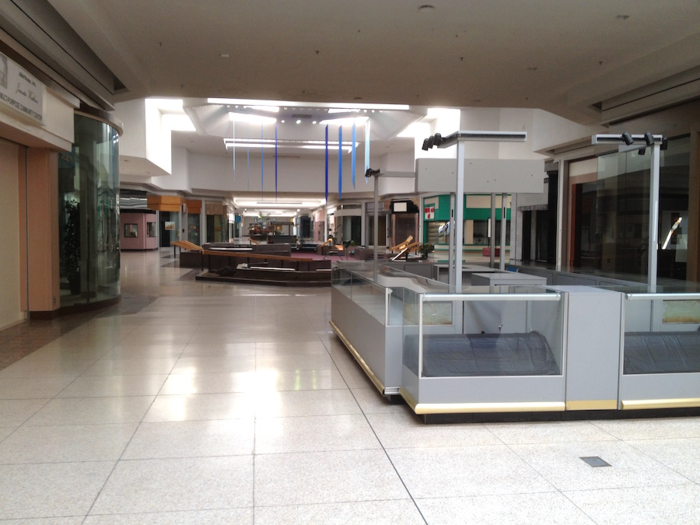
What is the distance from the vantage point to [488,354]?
4.18 m

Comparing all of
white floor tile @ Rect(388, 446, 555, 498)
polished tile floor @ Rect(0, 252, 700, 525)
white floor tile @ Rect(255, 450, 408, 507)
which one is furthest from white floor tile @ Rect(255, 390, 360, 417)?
white floor tile @ Rect(388, 446, 555, 498)

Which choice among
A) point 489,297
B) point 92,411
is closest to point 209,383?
point 92,411

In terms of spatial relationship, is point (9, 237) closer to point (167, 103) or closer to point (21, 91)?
point (21, 91)

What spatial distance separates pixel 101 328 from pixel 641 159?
10189 millimetres

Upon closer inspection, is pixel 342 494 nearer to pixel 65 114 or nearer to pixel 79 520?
pixel 79 520

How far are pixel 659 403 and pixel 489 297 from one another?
1.54 metres

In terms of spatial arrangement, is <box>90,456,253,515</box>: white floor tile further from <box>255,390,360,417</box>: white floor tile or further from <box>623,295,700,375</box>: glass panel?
<box>623,295,700,375</box>: glass panel

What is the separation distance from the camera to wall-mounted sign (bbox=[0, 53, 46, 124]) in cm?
603

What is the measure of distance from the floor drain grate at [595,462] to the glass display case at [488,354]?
65 centimetres

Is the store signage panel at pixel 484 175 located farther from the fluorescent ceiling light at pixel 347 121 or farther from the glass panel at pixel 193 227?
the glass panel at pixel 193 227

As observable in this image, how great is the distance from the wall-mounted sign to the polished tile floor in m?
3.01

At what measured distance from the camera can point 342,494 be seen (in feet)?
9.48

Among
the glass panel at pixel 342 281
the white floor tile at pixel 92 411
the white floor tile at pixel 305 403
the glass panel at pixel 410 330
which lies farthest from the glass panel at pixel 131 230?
the glass panel at pixel 410 330

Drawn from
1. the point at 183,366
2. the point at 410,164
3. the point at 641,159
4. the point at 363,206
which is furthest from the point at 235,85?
the point at 363,206
